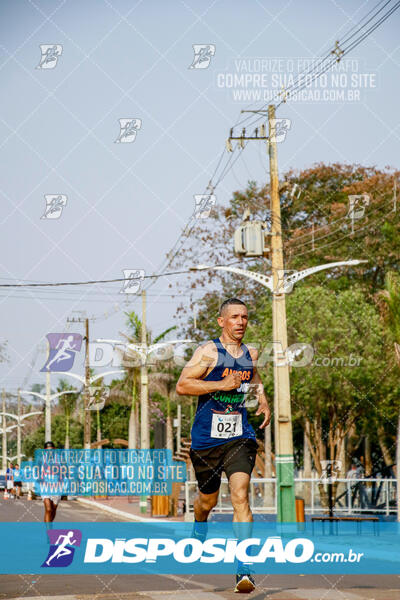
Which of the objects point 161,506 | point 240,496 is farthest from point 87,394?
point 240,496

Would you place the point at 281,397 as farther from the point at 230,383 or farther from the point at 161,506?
the point at 230,383

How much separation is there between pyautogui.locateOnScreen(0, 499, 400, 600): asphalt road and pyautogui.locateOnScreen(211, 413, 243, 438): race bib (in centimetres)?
203

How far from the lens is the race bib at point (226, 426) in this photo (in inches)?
284

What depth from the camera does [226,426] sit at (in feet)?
23.7

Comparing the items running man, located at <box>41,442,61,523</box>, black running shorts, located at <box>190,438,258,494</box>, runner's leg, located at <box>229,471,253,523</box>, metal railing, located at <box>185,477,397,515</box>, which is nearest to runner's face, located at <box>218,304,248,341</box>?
black running shorts, located at <box>190,438,258,494</box>

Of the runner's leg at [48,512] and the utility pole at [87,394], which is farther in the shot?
the utility pole at [87,394]

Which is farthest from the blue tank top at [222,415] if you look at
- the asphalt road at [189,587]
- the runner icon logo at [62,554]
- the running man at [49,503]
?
the running man at [49,503]

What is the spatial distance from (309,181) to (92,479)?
62.2ft

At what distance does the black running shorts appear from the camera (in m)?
7.10

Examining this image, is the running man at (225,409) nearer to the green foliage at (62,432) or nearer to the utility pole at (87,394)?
the utility pole at (87,394)

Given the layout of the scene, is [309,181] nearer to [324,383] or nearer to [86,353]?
[324,383]

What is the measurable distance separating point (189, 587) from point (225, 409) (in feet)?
14.4

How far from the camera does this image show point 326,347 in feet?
117

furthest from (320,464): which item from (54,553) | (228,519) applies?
(54,553)
